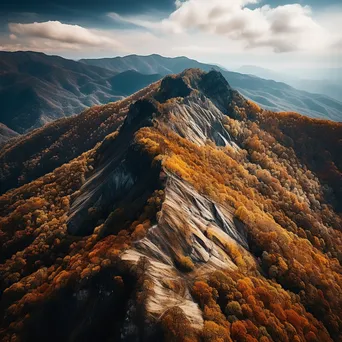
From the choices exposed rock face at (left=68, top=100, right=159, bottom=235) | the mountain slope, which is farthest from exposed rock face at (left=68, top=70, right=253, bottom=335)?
the mountain slope

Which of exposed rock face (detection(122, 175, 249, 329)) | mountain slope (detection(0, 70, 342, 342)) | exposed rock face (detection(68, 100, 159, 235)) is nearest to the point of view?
exposed rock face (detection(122, 175, 249, 329))

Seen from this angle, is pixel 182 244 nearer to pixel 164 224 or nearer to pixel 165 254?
pixel 165 254

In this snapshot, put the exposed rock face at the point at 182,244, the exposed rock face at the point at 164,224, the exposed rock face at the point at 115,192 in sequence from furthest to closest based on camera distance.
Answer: the exposed rock face at the point at 115,192, the exposed rock face at the point at 164,224, the exposed rock face at the point at 182,244

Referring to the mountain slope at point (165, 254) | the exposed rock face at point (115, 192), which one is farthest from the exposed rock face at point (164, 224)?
the mountain slope at point (165, 254)

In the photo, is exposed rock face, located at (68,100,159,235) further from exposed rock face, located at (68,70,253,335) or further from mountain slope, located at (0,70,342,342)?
mountain slope, located at (0,70,342,342)

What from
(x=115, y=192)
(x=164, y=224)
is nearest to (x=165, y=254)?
(x=164, y=224)

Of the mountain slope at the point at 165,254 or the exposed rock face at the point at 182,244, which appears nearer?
the exposed rock face at the point at 182,244

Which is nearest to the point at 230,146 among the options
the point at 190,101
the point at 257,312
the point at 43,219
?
the point at 190,101

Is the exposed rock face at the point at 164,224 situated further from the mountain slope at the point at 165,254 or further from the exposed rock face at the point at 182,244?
the mountain slope at the point at 165,254

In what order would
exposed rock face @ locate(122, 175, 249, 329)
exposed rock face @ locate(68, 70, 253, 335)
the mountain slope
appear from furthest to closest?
exposed rock face @ locate(68, 70, 253, 335) < the mountain slope < exposed rock face @ locate(122, 175, 249, 329)
